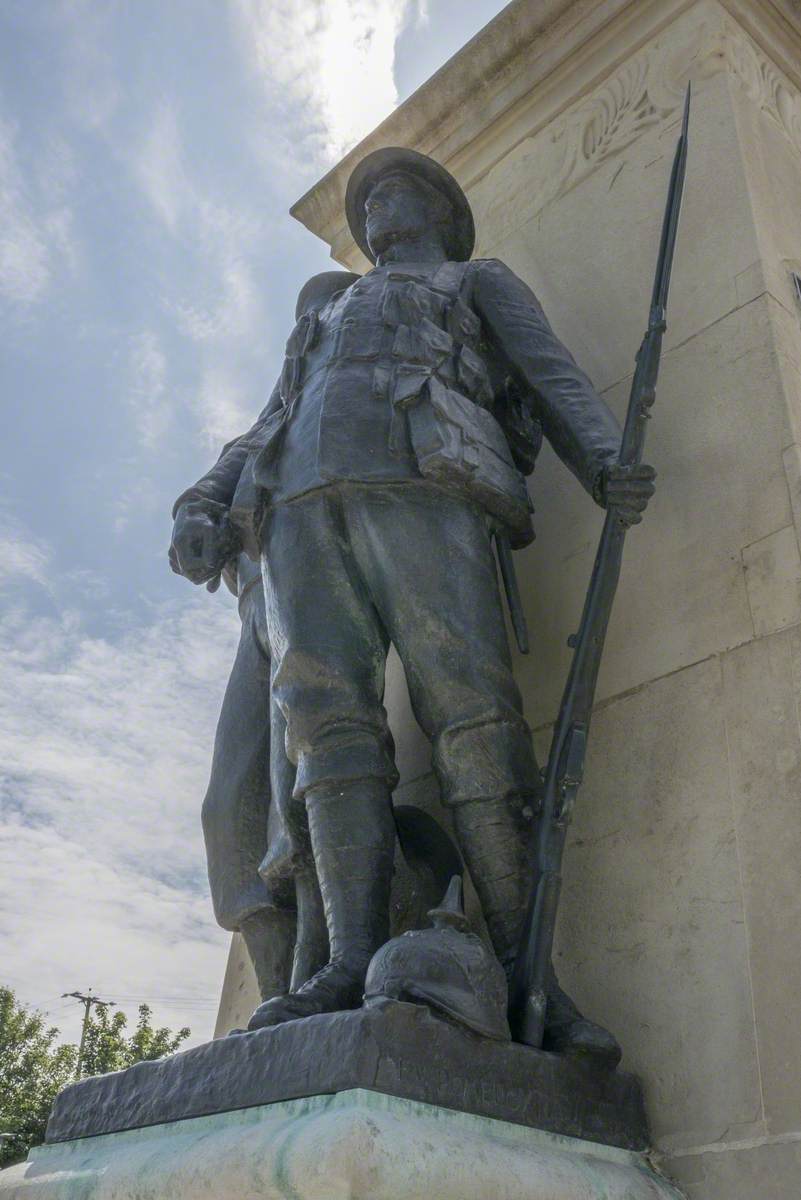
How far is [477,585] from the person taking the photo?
335 cm

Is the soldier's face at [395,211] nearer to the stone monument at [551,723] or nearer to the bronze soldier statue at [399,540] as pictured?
the stone monument at [551,723]

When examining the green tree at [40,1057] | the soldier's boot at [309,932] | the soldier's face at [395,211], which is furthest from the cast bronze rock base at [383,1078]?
the green tree at [40,1057]

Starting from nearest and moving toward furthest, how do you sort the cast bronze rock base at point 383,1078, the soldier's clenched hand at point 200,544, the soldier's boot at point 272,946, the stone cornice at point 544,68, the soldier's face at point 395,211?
the cast bronze rock base at point 383,1078
the soldier's boot at point 272,946
the soldier's clenched hand at point 200,544
the soldier's face at point 395,211
the stone cornice at point 544,68

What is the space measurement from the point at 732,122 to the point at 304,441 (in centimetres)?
204

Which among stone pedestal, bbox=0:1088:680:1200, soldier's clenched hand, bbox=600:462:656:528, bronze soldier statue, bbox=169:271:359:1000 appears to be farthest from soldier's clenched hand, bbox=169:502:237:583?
stone pedestal, bbox=0:1088:680:1200

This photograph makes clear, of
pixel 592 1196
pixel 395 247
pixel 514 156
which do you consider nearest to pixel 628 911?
pixel 592 1196

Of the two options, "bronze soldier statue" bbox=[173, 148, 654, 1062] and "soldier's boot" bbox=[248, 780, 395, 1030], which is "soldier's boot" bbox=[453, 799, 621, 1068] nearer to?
"bronze soldier statue" bbox=[173, 148, 654, 1062]

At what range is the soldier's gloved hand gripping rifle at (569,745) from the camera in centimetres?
284

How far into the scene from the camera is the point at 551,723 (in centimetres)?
375

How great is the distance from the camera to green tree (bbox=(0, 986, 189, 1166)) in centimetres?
2416

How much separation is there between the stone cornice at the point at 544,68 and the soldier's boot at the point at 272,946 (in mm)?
3224

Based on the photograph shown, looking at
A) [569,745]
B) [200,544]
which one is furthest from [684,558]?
[200,544]

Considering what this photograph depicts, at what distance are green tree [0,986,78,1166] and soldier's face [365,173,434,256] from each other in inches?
893

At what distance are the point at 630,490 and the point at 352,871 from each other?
118 centimetres
